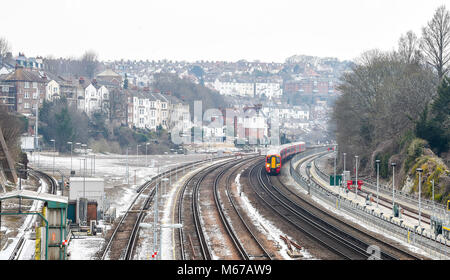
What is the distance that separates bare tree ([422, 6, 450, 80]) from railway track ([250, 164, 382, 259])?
24.8 metres

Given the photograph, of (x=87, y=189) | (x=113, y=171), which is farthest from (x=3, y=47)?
(x=87, y=189)

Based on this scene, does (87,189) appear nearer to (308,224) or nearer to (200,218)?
(200,218)

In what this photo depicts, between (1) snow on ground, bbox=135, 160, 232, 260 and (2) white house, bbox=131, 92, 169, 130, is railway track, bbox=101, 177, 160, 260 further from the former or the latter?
(2) white house, bbox=131, 92, 169, 130

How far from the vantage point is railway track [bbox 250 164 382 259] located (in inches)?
1062

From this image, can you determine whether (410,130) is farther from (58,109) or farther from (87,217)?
(58,109)

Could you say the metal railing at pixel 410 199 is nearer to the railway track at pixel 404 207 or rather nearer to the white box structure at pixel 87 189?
the railway track at pixel 404 207

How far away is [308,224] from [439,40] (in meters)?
35.7

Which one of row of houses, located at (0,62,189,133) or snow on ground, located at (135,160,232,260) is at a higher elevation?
row of houses, located at (0,62,189,133)

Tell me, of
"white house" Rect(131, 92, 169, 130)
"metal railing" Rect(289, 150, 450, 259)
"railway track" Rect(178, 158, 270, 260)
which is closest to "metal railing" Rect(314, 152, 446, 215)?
"metal railing" Rect(289, 150, 450, 259)

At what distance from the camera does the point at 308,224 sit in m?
34.7

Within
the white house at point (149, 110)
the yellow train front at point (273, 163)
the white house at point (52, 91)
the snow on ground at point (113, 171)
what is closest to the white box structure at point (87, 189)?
the snow on ground at point (113, 171)

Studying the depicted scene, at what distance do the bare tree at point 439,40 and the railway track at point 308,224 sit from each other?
2482cm

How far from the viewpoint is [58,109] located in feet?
332
